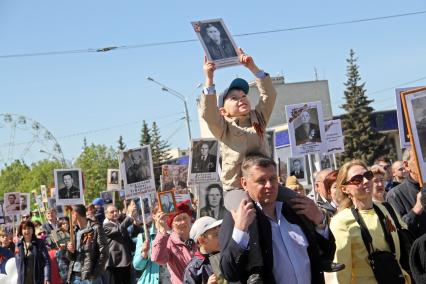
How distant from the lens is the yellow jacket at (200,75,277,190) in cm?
529

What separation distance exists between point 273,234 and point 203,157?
9.06m

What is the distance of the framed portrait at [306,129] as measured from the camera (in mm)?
12828

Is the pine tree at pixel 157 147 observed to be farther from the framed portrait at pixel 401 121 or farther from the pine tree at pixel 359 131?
the framed portrait at pixel 401 121

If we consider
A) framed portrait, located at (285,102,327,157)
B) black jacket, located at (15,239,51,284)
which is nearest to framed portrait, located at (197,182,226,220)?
framed portrait, located at (285,102,327,157)

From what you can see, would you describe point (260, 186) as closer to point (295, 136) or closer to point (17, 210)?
point (295, 136)

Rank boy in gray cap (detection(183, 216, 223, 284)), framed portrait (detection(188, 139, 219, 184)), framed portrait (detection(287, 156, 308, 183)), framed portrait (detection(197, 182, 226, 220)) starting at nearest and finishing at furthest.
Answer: boy in gray cap (detection(183, 216, 223, 284)) < framed portrait (detection(197, 182, 226, 220)) < framed portrait (detection(188, 139, 219, 184)) < framed portrait (detection(287, 156, 308, 183))

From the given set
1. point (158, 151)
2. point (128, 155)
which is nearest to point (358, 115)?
point (158, 151)

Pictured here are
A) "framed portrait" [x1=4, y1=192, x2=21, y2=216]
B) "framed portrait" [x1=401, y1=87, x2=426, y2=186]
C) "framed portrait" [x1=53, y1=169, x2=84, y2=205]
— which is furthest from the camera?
"framed portrait" [x1=4, y1=192, x2=21, y2=216]

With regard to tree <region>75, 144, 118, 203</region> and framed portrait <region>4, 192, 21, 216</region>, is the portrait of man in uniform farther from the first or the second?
tree <region>75, 144, 118, 203</region>

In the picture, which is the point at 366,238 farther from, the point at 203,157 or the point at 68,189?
the point at 68,189

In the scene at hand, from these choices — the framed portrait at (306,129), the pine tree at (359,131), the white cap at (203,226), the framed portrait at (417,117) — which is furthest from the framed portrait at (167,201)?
the pine tree at (359,131)

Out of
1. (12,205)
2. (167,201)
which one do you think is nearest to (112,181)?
(12,205)

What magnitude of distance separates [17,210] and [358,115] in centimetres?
3953

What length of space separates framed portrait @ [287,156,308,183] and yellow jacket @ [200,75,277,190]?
1334 cm
